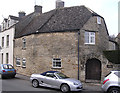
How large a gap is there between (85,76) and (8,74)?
8.38 metres

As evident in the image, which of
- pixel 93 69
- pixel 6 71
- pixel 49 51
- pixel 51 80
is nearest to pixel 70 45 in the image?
pixel 49 51

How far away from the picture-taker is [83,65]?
15359mm

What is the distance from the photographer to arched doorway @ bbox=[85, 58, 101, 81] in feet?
52.0

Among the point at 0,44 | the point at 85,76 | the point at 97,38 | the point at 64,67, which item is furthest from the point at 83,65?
the point at 0,44

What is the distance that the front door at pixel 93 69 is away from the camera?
52.0 ft

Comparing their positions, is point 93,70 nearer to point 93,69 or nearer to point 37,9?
point 93,69

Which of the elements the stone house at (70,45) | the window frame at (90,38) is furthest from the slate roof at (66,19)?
the window frame at (90,38)

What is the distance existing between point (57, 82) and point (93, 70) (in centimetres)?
636

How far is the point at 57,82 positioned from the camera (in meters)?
11.1

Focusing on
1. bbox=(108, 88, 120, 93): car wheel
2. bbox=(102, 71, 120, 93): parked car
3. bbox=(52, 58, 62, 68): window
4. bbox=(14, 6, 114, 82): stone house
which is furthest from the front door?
bbox=(108, 88, 120, 93): car wheel

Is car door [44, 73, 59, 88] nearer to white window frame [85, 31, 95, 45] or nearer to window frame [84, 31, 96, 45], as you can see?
window frame [84, 31, 96, 45]

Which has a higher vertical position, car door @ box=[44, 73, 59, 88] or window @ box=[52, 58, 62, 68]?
window @ box=[52, 58, 62, 68]

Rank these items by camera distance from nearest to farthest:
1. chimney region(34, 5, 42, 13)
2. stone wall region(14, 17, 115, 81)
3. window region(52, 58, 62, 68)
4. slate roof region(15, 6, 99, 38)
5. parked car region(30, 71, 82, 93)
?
parked car region(30, 71, 82, 93)
stone wall region(14, 17, 115, 81)
window region(52, 58, 62, 68)
slate roof region(15, 6, 99, 38)
chimney region(34, 5, 42, 13)

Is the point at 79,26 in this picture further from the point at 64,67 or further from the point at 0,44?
the point at 0,44
